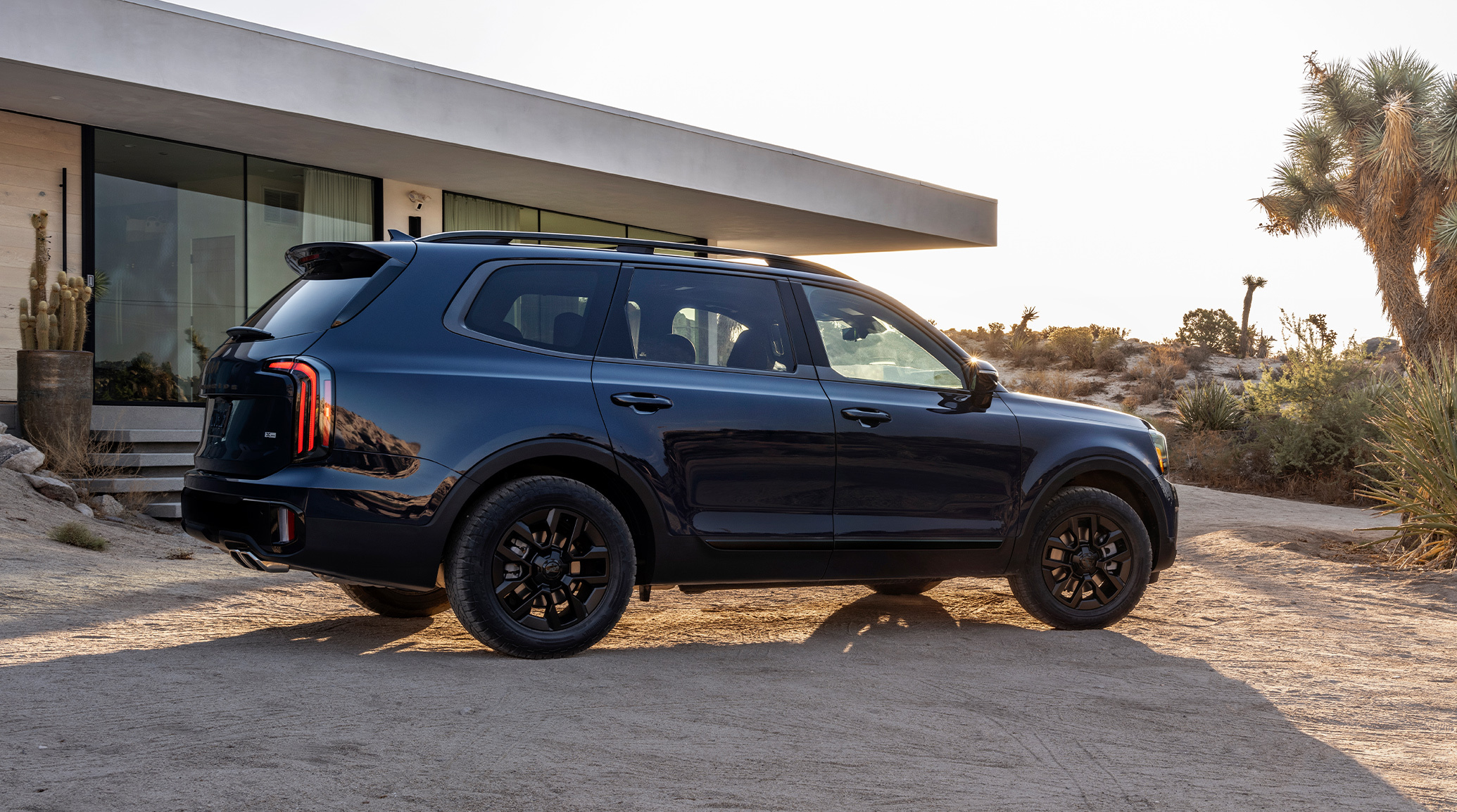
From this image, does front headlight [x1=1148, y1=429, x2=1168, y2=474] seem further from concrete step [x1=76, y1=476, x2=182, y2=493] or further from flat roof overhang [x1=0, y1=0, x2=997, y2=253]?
flat roof overhang [x1=0, y1=0, x2=997, y2=253]

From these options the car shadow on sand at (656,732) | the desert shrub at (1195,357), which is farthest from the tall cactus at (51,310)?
the desert shrub at (1195,357)

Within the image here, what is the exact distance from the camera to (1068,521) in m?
6.14

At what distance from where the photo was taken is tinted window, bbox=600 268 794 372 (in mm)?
5242

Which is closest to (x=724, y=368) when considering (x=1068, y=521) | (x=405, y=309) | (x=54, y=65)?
(x=405, y=309)

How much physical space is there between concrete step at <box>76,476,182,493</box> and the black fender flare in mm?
8123

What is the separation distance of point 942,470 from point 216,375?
11.0 ft

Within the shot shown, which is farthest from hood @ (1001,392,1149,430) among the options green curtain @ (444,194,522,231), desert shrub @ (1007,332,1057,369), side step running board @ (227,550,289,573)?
desert shrub @ (1007,332,1057,369)

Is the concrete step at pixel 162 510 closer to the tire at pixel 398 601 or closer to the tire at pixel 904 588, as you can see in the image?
the tire at pixel 398 601

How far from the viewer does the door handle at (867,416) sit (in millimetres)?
5508

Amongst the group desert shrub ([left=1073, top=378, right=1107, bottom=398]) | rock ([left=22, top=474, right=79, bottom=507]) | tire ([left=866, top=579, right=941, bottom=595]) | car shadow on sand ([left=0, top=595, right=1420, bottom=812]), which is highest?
desert shrub ([left=1073, top=378, right=1107, bottom=398])

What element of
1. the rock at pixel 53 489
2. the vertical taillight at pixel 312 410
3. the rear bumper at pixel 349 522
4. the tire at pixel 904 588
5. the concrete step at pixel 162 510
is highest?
the vertical taillight at pixel 312 410

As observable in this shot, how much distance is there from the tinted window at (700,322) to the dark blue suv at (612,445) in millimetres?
13

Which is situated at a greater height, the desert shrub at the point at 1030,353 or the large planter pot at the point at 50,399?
the desert shrub at the point at 1030,353

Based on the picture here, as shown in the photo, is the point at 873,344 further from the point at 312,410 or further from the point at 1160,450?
the point at 312,410
